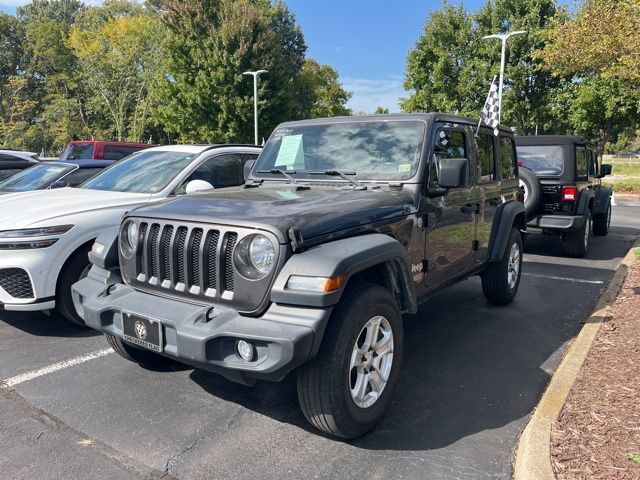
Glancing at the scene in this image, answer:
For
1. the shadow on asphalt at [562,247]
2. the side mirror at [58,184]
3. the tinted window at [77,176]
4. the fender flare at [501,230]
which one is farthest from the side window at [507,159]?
the side mirror at [58,184]

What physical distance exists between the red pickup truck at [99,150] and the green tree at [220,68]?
49.7 ft

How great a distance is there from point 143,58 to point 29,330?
122 ft

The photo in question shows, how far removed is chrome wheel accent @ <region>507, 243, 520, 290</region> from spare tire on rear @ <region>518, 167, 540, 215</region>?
2114 mm

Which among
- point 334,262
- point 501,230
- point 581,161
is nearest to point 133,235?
point 334,262

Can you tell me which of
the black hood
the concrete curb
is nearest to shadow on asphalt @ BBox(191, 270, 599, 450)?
the concrete curb

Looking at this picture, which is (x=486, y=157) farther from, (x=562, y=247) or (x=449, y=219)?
(x=562, y=247)

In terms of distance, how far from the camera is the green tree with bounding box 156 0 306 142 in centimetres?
3000

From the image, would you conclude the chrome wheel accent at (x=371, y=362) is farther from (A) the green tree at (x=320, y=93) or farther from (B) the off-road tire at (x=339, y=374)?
(A) the green tree at (x=320, y=93)

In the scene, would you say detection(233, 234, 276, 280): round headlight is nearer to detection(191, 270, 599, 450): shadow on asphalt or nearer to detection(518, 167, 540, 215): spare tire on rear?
detection(191, 270, 599, 450): shadow on asphalt

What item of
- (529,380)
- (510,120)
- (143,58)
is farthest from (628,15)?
(143,58)

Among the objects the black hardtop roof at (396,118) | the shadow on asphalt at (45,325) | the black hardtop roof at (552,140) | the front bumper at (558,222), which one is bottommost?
the shadow on asphalt at (45,325)

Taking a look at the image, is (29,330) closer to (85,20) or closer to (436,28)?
Answer: (436,28)

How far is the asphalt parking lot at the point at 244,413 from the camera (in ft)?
9.30

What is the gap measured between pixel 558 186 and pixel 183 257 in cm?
686
